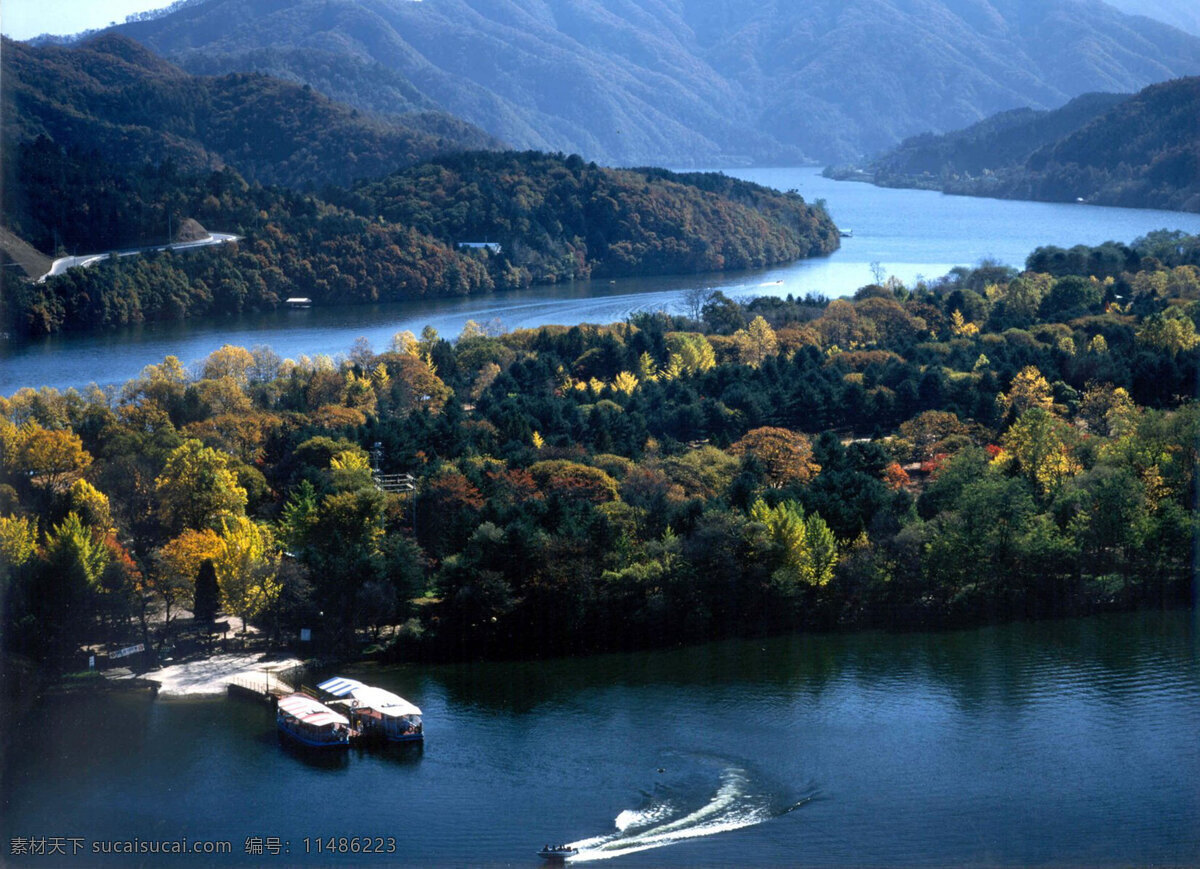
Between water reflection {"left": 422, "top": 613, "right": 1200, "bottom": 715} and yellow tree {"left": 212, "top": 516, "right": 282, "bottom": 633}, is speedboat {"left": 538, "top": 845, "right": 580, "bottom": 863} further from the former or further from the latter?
yellow tree {"left": 212, "top": 516, "right": 282, "bottom": 633}

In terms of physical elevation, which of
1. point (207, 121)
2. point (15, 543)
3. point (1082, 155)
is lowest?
point (15, 543)

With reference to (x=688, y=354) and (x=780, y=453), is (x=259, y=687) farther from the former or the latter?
(x=688, y=354)

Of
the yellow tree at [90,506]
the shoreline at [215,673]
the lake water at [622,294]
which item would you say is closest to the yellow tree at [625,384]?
the lake water at [622,294]

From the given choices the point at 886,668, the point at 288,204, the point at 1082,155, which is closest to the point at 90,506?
the point at 886,668

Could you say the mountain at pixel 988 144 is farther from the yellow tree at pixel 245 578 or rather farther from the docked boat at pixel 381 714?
the docked boat at pixel 381 714

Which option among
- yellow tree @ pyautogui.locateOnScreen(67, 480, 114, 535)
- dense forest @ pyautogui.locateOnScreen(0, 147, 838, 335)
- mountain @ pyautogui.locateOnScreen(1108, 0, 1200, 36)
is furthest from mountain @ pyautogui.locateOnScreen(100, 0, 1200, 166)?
yellow tree @ pyautogui.locateOnScreen(67, 480, 114, 535)

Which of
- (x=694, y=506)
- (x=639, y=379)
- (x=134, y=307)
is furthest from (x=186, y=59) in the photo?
(x=694, y=506)
